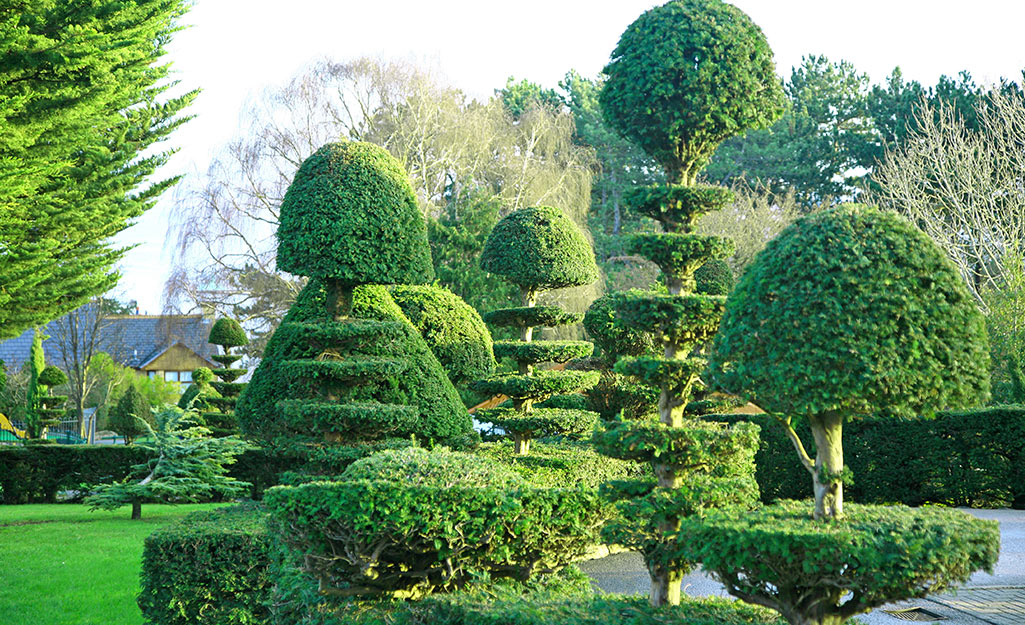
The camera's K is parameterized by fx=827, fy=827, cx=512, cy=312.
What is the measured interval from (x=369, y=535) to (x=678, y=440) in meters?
2.18

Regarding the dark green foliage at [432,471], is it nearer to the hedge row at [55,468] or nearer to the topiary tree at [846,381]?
the topiary tree at [846,381]

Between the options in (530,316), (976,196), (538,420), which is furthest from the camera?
(976,196)

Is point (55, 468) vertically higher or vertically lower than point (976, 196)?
lower

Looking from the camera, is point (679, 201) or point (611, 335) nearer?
point (679, 201)

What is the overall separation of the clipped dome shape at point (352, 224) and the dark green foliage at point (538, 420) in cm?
241

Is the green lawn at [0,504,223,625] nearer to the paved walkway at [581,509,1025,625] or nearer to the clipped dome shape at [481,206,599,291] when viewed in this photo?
the paved walkway at [581,509,1025,625]

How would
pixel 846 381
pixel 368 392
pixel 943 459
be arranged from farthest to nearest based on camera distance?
1. pixel 943 459
2. pixel 368 392
3. pixel 846 381

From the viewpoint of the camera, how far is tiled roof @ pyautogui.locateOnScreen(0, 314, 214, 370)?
90.2 ft

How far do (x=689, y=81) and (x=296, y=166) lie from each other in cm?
2131

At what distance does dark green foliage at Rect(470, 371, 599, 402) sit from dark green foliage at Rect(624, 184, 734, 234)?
4542mm

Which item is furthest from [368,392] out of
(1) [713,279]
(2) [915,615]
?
(1) [713,279]

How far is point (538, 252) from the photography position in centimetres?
1195

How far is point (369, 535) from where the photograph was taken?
5355 mm

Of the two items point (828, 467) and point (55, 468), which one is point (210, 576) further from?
point (55, 468)
